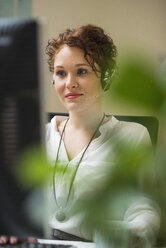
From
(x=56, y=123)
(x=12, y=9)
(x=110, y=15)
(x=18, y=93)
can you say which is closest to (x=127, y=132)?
(x=18, y=93)

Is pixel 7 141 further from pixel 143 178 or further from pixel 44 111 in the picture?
pixel 143 178

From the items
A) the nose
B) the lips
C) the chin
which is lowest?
the chin

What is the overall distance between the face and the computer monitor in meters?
0.77

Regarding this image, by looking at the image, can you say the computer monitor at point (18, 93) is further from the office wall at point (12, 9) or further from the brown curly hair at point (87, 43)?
the office wall at point (12, 9)

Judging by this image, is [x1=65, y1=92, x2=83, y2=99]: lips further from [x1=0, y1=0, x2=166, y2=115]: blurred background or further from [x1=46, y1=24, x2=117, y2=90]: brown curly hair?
[x1=0, y1=0, x2=166, y2=115]: blurred background

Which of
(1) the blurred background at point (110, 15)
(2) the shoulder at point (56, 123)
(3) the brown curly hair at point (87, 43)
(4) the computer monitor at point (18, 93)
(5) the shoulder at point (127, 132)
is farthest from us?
(1) the blurred background at point (110, 15)

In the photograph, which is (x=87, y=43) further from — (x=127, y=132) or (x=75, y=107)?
(x=127, y=132)

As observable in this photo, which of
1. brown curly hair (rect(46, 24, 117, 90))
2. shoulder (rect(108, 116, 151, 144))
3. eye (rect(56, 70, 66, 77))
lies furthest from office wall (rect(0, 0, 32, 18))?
shoulder (rect(108, 116, 151, 144))

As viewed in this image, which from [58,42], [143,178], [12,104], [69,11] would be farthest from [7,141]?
[69,11]

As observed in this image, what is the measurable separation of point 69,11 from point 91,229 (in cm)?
158

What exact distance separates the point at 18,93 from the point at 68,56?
86 centimetres

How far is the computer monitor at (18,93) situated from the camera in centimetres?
48

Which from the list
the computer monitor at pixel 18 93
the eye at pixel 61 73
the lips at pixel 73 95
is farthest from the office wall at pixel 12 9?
the computer monitor at pixel 18 93

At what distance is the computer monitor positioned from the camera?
48cm
